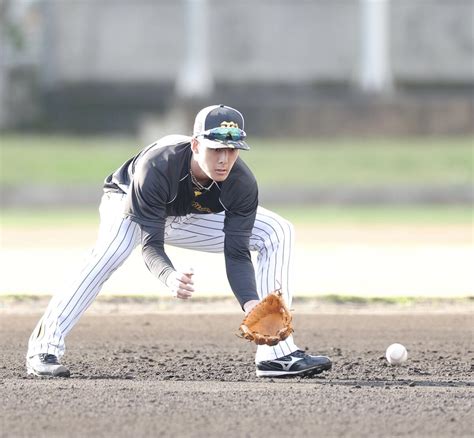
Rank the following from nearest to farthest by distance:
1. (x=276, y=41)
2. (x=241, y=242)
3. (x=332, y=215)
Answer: (x=241, y=242) < (x=332, y=215) < (x=276, y=41)

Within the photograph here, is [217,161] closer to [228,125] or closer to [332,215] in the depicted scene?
[228,125]

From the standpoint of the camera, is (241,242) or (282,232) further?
(282,232)

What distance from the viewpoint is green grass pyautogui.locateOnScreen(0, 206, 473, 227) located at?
19281 millimetres

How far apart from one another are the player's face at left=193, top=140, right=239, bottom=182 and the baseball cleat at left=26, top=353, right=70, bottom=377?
4.38ft

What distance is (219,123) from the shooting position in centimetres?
598

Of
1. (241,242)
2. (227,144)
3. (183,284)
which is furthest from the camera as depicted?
(241,242)

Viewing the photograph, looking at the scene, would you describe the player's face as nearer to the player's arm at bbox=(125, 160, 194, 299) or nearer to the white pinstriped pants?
the player's arm at bbox=(125, 160, 194, 299)

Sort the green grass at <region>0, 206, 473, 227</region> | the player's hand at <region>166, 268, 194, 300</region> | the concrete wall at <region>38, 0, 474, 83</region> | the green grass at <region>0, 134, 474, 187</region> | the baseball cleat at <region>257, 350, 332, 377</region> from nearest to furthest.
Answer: the player's hand at <region>166, 268, 194, 300</region> < the baseball cleat at <region>257, 350, 332, 377</region> < the green grass at <region>0, 206, 473, 227</region> < the green grass at <region>0, 134, 474, 187</region> < the concrete wall at <region>38, 0, 474, 83</region>

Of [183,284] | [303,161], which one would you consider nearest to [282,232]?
[183,284]

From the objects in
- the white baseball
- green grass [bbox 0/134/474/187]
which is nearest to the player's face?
the white baseball

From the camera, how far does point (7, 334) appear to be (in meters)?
8.08

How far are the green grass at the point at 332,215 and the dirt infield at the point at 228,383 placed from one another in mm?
10439

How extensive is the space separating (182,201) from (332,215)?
1468 centimetres

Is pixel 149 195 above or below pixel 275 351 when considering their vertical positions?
above
